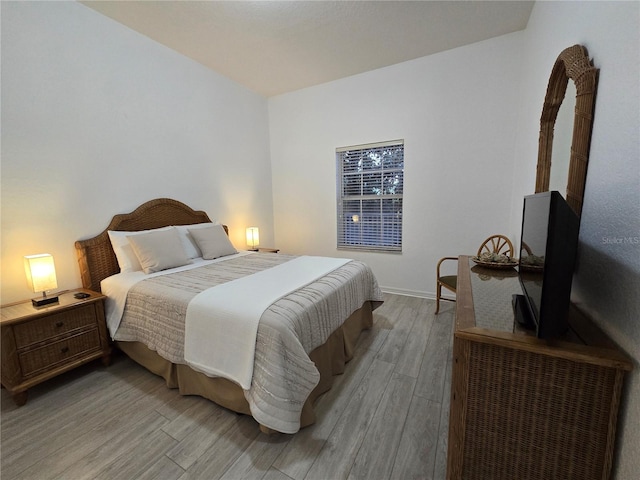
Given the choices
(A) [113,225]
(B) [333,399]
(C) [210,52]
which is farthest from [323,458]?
(C) [210,52]

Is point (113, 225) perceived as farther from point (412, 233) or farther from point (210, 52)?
point (412, 233)

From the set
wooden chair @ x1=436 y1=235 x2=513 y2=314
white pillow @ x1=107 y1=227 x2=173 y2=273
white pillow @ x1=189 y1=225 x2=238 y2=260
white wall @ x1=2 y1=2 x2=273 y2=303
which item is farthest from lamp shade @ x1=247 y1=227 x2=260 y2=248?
wooden chair @ x1=436 y1=235 x2=513 y2=314

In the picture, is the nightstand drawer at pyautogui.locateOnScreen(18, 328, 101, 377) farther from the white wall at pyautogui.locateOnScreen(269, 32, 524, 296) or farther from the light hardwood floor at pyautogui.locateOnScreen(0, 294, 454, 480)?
the white wall at pyautogui.locateOnScreen(269, 32, 524, 296)

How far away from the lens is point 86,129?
2.31m

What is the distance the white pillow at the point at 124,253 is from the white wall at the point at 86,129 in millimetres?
176

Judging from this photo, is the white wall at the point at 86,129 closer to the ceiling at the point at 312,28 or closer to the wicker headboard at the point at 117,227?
the wicker headboard at the point at 117,227

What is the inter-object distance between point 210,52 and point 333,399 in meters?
3.60

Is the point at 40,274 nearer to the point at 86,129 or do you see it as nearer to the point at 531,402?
the point at 86,129

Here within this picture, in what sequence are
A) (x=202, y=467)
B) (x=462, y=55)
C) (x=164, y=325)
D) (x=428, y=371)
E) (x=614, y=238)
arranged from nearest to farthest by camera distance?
(x=614, y=238), (x=202, y=467), (x=164, y=325), (x=428, y=371), (x=462, y=55)

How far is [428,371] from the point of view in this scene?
1964mm

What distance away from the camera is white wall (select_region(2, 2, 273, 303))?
195cm

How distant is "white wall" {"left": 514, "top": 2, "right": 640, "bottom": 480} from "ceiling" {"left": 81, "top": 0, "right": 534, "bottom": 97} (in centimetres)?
146

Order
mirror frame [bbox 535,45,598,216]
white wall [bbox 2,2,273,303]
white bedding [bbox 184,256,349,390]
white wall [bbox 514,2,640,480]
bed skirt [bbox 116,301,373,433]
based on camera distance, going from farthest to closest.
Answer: white wall [bbox 2,2,273,303] → bed skirt [bbox 116,301,373,433] → white bedding [bbox 184,256,349,390] → mirror frame [bbox 535,45,598,216] → white wall [bbox 514,2,640,480]

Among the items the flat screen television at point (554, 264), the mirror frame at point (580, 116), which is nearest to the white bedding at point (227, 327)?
the flat screen television at point (554, 264)
